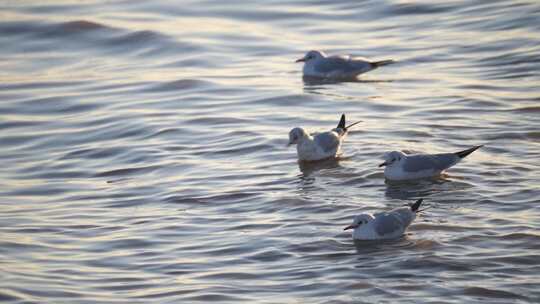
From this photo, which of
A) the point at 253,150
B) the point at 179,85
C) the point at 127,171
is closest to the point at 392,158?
the point at 253,150

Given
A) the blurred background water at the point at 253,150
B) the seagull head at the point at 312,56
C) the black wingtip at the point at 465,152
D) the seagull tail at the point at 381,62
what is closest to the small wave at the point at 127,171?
the blurred background water at the point at 253,150

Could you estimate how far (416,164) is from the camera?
1164 cm

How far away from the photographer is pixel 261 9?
1970 cm

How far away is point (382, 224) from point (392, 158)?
174 centimetres

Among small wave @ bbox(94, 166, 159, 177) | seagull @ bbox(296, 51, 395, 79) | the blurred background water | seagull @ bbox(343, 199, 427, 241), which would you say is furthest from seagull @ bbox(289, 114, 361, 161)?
seagull @ bbox(296, 51, 395, 79)

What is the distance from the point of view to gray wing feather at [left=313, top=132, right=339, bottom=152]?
12.6 meters

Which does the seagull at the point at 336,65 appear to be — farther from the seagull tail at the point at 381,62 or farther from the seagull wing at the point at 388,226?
the seagull wing at the point at 388,226

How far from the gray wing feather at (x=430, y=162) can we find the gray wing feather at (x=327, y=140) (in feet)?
4.18

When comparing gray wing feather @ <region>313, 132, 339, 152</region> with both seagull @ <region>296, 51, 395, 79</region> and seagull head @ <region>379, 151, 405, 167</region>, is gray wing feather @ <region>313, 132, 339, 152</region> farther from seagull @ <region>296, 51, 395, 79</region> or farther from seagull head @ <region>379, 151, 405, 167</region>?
seagull @ <region>296, 51, 395, 79</region>

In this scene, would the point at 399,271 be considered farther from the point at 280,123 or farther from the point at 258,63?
the point at 258,63

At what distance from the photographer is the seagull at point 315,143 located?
12.5 meters

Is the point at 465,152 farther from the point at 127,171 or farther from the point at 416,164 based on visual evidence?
the point at 127,171

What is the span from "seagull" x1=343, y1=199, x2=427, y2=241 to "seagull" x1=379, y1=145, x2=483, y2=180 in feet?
4.59

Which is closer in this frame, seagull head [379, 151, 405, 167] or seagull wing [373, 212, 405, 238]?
seagull wing [373, 212, 405, 238]
